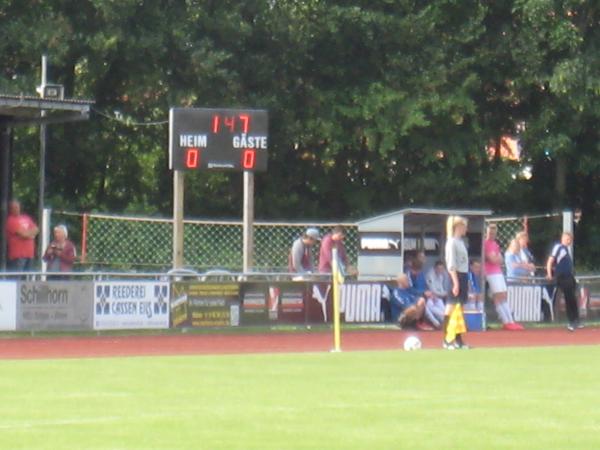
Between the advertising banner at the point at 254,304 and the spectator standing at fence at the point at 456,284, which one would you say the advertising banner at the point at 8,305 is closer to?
the advertising banner at the point at 254,304

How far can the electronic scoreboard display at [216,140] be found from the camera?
27969 millimetres

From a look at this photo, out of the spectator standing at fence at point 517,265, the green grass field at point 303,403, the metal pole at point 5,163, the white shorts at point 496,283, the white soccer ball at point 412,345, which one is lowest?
the green grass field at point 303,403

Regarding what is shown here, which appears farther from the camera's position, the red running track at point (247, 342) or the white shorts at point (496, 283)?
the white shorts at point (496, 283)

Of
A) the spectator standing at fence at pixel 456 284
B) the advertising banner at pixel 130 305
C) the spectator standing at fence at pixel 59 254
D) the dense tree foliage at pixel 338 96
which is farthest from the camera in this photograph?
the dense tree foliage at pixel 338 96

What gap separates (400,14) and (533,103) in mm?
4515

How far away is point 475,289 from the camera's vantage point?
29.8m

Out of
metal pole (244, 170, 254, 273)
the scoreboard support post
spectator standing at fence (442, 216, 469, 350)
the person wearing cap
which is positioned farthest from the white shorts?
spectator standing at fence (442, 216, 469, 350)

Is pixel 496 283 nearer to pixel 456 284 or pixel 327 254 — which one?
pixel 327 254

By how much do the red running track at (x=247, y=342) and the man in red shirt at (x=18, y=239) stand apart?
2.72 m

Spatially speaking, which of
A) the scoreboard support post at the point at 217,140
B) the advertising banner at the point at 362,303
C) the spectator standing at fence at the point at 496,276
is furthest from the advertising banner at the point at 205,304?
the spectator standing at fence at the point at 496,276

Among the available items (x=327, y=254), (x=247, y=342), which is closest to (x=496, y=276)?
(x=327, y=254)

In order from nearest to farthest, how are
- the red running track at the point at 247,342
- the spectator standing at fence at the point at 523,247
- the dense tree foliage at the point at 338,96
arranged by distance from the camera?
1. the red running track at the point at 247,342
2. the spectator standing at fence at the point at 523,247
3. the dense tree foliage at the point at 338,96

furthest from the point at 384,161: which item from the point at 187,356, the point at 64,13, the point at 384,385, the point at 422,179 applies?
the point at 384,385

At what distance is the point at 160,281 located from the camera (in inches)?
1093
